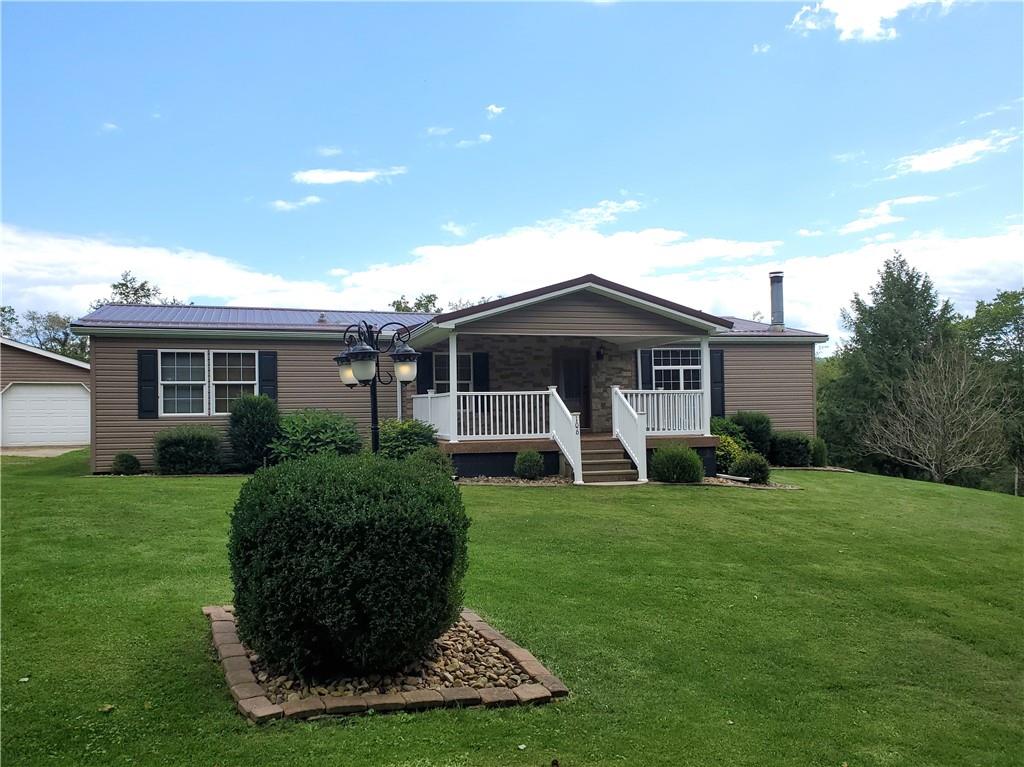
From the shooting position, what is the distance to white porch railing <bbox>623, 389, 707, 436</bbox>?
14781 millimetres

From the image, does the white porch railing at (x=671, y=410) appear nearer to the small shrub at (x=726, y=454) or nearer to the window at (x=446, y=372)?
the small shrub at (x=726, y=454)

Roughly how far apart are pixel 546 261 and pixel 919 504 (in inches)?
→ 1011

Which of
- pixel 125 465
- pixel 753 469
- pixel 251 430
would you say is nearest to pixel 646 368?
pixel 753 469

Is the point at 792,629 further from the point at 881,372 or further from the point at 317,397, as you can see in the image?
the point at 881,372

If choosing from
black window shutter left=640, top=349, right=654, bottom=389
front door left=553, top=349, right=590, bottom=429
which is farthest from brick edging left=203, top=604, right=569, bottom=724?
black window shutter left=640, top=349, right=654, bottom=389

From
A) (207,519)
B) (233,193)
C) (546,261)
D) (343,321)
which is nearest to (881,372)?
(546,261)

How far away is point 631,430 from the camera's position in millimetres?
13805

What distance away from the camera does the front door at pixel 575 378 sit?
56.1 ft

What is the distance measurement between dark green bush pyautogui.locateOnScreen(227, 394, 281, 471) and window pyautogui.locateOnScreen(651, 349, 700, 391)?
9513mm

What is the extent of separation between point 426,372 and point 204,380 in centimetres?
485

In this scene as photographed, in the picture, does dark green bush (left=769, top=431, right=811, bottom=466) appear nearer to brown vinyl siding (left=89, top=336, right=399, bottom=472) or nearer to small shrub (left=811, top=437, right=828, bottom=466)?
small shrub (left=811, top=437, right=828, bottom=466)

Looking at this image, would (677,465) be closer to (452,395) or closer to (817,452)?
(452,395)

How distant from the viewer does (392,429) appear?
14172mm

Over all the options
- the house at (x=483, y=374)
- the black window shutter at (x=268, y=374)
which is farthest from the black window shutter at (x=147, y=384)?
the black window shutter at (x=268, y=374)
